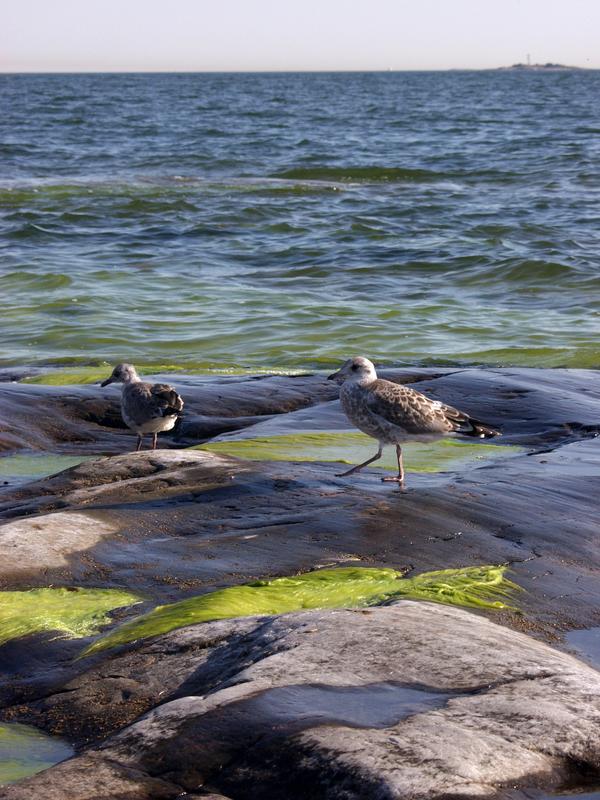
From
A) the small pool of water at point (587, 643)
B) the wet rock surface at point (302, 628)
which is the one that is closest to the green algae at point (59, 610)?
the wet rock surface at point (302, 628)

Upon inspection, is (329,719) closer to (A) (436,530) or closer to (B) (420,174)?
(A) (436,530)

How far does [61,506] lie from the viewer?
735cm

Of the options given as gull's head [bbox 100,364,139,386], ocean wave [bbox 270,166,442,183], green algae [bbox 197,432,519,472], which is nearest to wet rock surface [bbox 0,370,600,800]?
green algae [bbox 197,432,519,472]

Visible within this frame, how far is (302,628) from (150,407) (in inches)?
185

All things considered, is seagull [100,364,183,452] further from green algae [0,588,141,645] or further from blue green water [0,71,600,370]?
blue green water [0,71,600,370]

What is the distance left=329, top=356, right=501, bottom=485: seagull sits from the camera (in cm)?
816

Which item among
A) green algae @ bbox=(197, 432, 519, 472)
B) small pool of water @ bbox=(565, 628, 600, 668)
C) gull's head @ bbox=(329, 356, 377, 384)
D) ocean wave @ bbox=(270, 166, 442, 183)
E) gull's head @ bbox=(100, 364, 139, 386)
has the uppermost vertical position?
ocean wave @ bbox=(270, 166, 442, 183)

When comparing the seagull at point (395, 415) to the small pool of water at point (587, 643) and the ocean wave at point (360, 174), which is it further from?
the ocean wave at point (360, 174)

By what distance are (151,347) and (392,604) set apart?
1022cm

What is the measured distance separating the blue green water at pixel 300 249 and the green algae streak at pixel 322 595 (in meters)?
7.97

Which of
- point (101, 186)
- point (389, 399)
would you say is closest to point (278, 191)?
point (101, 186)

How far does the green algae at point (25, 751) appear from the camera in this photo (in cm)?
423

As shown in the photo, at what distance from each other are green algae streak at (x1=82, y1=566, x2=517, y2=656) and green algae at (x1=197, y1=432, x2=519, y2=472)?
2.68 meters

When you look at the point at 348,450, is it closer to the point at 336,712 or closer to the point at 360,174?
the point at 336,712
